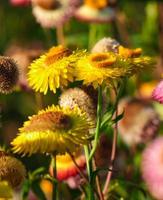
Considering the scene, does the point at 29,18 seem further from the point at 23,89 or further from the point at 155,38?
the point at 23,89

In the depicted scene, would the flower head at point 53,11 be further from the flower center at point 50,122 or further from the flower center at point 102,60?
the flower center at point 50,122

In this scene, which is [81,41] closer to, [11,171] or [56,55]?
[56,55]

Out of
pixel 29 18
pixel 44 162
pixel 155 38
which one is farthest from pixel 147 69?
pixel 29 18

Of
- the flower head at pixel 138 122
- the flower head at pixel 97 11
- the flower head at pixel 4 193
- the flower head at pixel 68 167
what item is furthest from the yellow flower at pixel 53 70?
the flower head at pixel 97 11

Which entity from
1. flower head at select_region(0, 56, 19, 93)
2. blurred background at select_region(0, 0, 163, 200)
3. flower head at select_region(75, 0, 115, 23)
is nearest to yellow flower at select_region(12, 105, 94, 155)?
flower head at select_region(0, 56, 19, 93)

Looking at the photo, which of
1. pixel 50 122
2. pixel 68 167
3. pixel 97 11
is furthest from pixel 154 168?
pixel 97 11

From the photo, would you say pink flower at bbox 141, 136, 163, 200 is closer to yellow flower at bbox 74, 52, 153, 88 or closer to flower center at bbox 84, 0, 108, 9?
yellow flower at bbox 74, 52, 153, 88

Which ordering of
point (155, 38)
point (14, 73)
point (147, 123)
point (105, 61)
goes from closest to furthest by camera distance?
1. point (105, 61)
2. point (14, 73)
3. point (147, 123)
4. point (155, 38)
